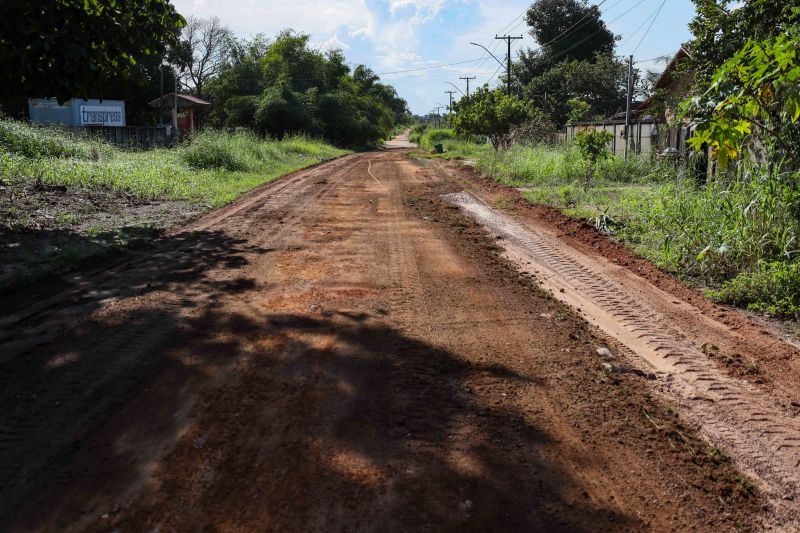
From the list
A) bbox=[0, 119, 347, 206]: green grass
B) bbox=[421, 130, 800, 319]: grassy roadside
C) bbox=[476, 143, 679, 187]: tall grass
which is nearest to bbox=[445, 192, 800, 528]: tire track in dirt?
bbox=[421, 130, 800, 319]: grassy roadside

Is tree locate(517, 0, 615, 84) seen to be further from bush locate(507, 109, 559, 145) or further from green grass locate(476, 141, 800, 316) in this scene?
green grass locate(476, 141, 800, 316)

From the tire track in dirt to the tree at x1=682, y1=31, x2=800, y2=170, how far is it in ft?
5.65

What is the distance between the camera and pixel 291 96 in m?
45.7

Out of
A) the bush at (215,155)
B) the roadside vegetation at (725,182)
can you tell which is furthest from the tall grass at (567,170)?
the bush at (215,155)

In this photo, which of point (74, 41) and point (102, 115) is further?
point (102, 115)

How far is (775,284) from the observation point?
21.1ft

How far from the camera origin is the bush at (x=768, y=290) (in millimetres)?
6186

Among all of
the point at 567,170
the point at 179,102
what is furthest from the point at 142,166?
the point at 179,102

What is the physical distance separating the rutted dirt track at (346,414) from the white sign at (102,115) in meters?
31.7

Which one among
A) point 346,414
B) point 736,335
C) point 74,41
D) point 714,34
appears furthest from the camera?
point 714,34

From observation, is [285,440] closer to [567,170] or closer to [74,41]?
[74,41]

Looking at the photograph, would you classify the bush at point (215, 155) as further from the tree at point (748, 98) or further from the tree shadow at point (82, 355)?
the tree at point (748, 98)

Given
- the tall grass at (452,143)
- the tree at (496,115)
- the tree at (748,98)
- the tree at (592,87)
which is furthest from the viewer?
the tree at (592,87)

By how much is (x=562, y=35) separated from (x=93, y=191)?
5227 centimetres
